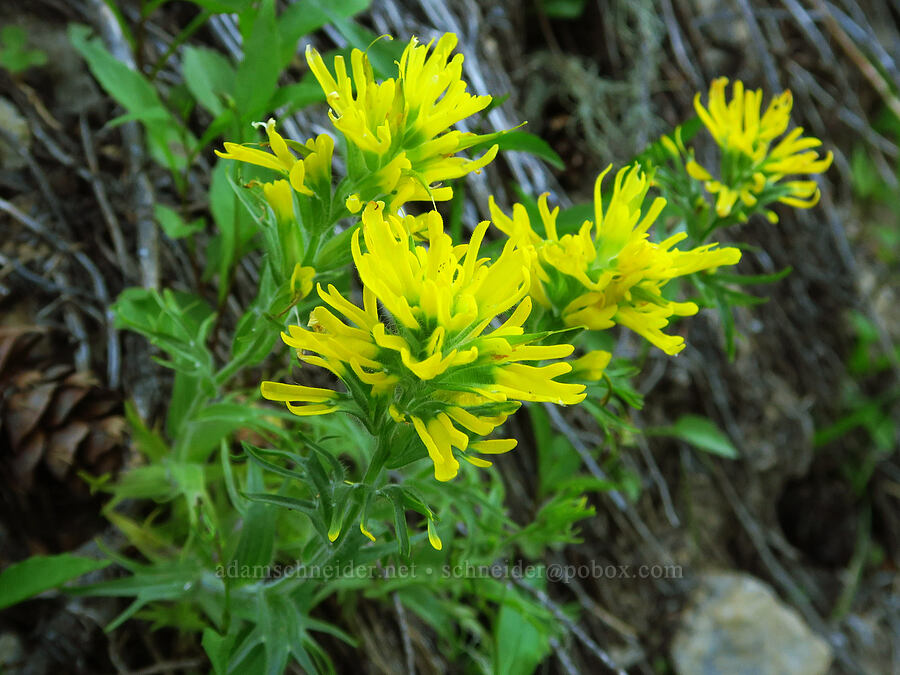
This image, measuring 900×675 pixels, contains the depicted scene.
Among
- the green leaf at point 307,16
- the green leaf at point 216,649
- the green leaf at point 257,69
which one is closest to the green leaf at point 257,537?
the green leaf at point 216,649

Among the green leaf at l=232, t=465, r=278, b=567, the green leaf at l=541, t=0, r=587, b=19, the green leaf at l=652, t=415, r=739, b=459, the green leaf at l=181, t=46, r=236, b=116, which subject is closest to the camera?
the green leaf at l=232, t=465, r=278, b=567

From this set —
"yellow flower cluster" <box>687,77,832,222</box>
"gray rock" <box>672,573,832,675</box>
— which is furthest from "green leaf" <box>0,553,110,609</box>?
"gray rock" <box>672,573,832,675</box>

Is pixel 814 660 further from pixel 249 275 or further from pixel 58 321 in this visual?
pixel 58 321

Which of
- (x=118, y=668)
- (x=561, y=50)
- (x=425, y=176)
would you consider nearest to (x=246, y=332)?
(x=425, y=176)

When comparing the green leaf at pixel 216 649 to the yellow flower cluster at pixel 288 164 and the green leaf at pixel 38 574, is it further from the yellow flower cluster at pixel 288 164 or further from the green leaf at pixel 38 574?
the yellow flower cluster at pixel 288 164

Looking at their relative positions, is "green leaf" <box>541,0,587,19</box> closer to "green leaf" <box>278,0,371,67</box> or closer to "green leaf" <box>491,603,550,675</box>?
"green leaf" <box>278,0,371,67</box>

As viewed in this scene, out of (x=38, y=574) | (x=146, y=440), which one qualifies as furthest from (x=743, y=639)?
(x=38, y=574)
